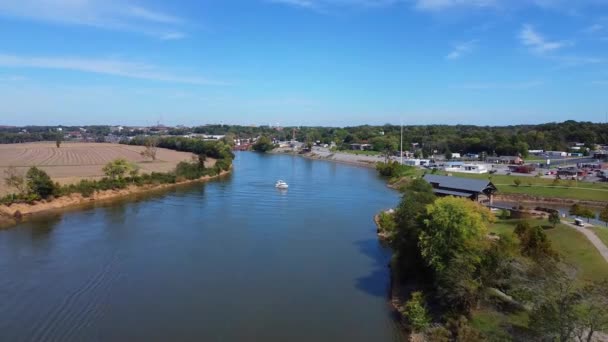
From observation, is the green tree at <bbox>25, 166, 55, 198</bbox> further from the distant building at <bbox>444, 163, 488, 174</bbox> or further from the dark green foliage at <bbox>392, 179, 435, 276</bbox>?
the distant building at <bbox>444, 163, 488, 174</bbox>

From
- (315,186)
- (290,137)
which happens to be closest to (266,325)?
(315,186)

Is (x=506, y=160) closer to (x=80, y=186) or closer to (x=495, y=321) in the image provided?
(x=80, y=186)

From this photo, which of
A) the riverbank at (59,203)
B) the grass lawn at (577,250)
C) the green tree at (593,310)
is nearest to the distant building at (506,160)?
the grass lawn at (577,250)

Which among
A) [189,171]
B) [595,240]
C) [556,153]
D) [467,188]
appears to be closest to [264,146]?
[189,171]

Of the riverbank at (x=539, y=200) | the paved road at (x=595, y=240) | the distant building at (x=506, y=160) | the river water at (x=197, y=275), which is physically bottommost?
the river water at (x=197, y=275)

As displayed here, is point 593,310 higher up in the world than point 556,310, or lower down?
higher up

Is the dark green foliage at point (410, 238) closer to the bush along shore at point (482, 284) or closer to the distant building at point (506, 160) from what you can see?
the bush along shore at point (482, 284)
